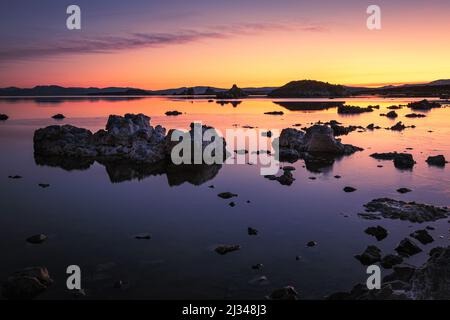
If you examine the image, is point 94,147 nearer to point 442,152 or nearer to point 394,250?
point 394,250

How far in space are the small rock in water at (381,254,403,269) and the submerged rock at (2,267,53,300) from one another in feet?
44.3

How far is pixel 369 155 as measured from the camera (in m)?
43.3

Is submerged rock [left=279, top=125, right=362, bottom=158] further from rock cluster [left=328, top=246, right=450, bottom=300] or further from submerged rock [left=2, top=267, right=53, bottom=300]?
submerged rock [left=2, top=267, right=53, bottom=300]

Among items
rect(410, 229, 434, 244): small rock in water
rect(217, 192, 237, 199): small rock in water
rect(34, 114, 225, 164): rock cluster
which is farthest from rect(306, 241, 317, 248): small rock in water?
rect(34, 114, 225, 164): rock cluster

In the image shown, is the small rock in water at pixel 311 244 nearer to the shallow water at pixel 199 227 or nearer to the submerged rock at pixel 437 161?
the shallow water at pixel 199 227

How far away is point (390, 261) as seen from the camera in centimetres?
1672

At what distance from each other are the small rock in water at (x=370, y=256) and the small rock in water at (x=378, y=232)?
1966mm

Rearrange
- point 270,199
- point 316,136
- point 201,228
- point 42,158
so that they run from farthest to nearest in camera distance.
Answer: point 316,136 → point 42,158 → point 270,199 → point 201,228

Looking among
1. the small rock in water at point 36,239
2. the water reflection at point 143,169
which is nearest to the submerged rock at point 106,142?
the water reflection at point 143,169

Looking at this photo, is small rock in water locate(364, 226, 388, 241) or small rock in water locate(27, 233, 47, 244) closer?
small rock in water locate(27, 233, 47, 244)

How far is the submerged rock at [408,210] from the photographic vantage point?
22.0 meters

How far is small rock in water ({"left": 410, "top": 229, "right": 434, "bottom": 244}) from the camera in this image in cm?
1894
